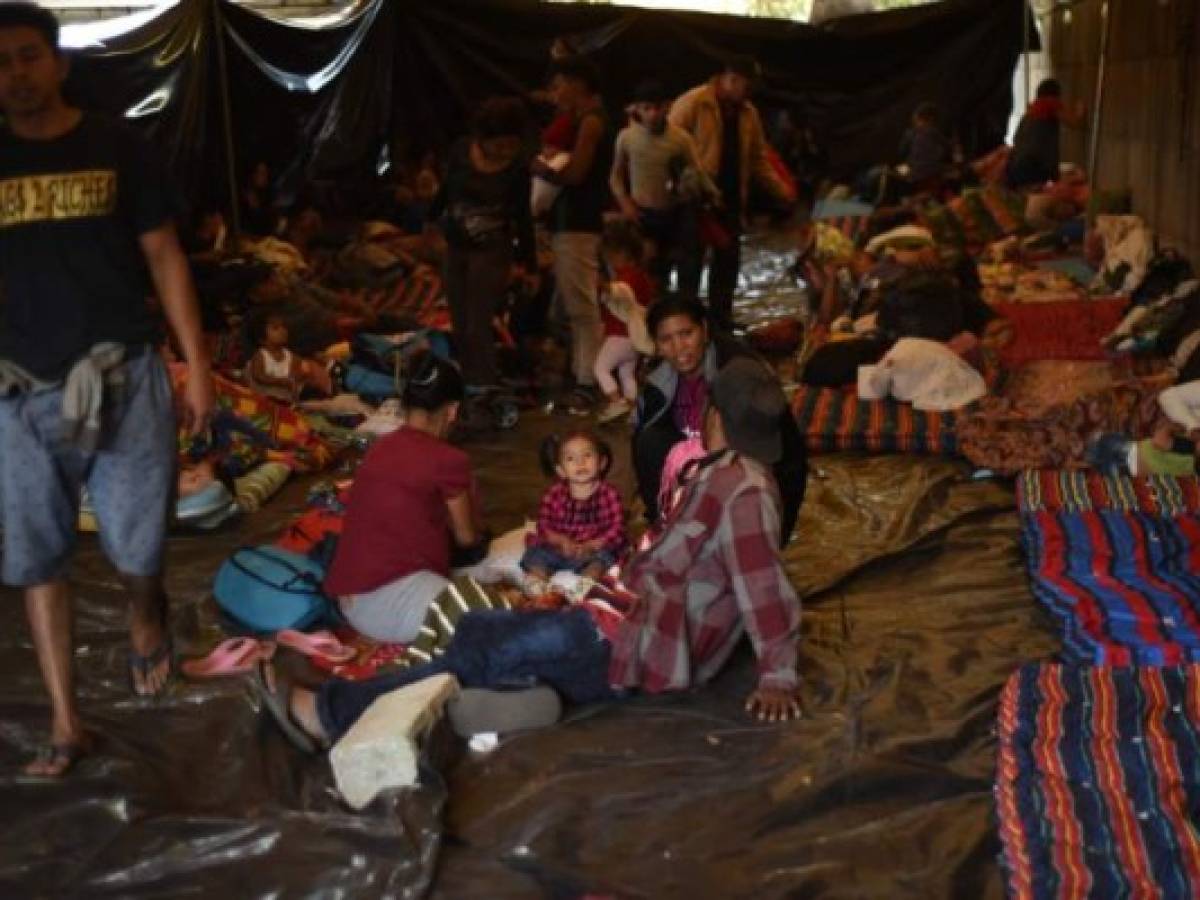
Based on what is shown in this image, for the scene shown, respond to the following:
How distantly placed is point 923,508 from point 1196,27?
13.4 feet

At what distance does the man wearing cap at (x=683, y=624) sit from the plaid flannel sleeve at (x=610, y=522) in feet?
2.18

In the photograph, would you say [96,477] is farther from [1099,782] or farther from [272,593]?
[1099,782]

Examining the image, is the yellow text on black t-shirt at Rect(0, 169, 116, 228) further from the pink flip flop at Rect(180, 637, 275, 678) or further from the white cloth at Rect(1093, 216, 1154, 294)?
the white cloth at Rect(1093, 216, 1154, 294)

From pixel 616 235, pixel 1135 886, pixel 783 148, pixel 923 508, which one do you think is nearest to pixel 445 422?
pixel 923 508

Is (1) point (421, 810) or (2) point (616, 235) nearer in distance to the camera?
(1) point (421, 810)

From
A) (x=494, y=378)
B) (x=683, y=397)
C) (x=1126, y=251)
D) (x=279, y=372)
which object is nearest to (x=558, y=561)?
(x=683, y=397)

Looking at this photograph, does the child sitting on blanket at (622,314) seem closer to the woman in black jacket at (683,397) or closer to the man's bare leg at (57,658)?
the woman in black jacket at (683,397)

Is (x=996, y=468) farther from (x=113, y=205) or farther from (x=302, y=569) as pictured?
(x=113, y=205)

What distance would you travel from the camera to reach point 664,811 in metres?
3.33

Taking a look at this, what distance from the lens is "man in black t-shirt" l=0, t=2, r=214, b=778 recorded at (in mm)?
3258

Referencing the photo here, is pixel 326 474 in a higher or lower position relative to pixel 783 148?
lower

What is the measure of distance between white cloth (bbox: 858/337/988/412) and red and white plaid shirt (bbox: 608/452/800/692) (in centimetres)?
282

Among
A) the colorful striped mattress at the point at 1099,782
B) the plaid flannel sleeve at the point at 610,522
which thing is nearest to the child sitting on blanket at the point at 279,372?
the plaid flannel sleeve at the point at 610,522

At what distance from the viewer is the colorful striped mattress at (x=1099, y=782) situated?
2.92 m
